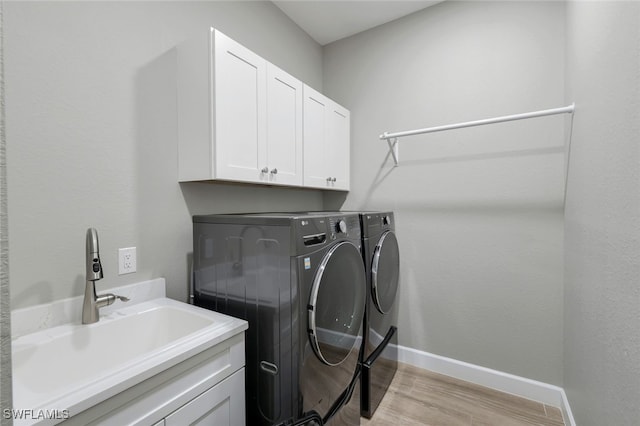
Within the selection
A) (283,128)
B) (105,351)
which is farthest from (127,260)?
(283,128)

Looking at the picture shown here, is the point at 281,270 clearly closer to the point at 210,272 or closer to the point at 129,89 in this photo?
the point at 210,272

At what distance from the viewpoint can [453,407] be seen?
1.86m

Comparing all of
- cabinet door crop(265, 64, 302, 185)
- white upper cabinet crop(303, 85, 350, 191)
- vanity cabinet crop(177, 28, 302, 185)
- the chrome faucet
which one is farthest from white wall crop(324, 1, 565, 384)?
the chrome faucet

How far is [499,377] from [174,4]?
3.07 meters

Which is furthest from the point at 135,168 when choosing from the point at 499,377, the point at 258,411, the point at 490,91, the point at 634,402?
the point at 499,377

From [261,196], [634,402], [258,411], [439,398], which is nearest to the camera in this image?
[634,402]

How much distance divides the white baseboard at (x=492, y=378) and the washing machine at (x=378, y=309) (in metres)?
0.26

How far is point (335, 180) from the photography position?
2.39 m

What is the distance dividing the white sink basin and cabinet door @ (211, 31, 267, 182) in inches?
27.7

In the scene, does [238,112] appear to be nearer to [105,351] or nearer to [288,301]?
[288,301]

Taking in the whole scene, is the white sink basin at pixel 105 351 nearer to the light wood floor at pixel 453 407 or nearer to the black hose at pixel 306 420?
the black hose at pixel 306 420

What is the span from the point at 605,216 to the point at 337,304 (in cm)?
110

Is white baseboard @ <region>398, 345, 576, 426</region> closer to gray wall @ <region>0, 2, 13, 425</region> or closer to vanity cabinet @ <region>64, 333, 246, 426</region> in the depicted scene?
vanity cabinet @ <region>64, 333, 246, 426</region>

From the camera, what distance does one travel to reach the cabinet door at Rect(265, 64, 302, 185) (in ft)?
5.74
